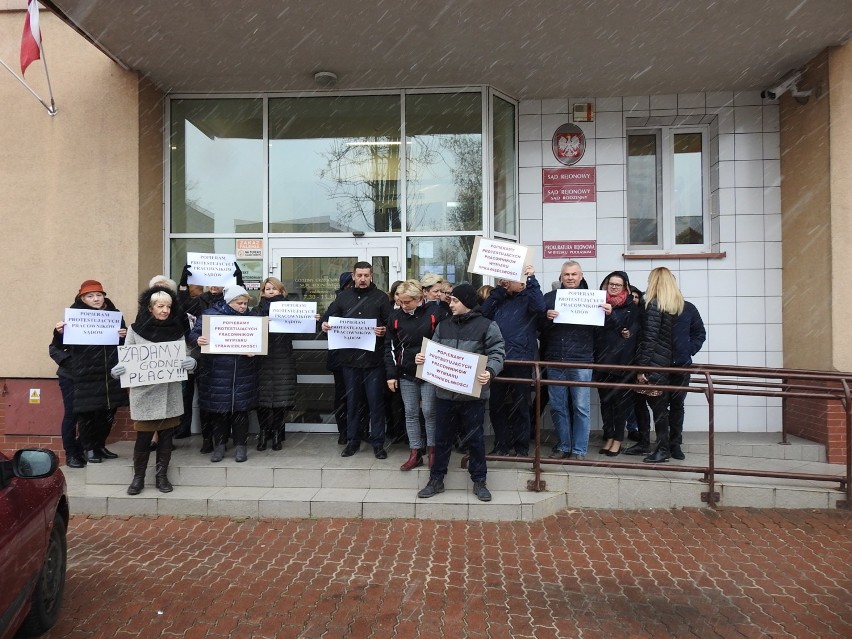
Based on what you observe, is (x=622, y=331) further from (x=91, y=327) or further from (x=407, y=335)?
(x=91, y=327)

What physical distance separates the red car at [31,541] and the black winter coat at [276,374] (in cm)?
265

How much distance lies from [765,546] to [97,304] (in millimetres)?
6397

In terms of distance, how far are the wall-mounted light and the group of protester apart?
8.32 ft

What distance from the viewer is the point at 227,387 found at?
5.83 meters

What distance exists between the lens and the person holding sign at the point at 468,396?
16.6 feet

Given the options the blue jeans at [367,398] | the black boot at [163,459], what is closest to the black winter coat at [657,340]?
the blue jeans at [367,398]

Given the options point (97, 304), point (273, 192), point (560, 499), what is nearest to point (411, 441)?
point (560, 499)

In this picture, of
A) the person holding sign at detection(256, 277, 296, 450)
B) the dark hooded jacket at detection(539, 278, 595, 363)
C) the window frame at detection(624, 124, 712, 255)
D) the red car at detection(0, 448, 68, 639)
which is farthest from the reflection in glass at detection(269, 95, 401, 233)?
the red car at detection(0, 448, 68, 639)

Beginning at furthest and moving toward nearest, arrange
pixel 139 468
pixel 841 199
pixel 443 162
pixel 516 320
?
1. pixel 443 162
2. pixel 841 199
3. pixel 516 320
4. pixel 139 468

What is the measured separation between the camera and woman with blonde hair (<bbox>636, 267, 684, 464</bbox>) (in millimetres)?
5750

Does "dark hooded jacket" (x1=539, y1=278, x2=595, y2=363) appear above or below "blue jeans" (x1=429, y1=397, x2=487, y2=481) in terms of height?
above

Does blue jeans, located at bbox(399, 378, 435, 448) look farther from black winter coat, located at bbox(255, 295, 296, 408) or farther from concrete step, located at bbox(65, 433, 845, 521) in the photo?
black winter coat, located at bbox(255, 295, 296, 408)

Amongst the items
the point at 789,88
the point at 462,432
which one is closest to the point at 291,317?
the point at 462,432

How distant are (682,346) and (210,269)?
5.00 m
